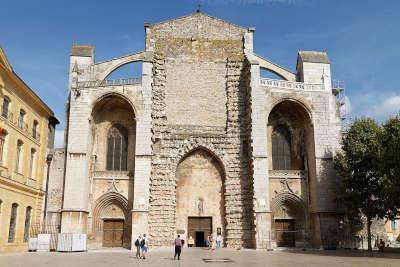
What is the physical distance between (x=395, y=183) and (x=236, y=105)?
11.7m

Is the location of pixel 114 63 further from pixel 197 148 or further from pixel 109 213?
pixel 109 213

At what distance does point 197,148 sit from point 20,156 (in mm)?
10496

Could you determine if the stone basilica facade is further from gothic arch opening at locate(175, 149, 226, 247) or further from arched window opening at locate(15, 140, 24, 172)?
arched window opening at locate(15, 140, 24, 172)

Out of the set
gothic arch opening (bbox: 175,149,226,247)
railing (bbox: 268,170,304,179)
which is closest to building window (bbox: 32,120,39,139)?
gothic arch opening (bbox: 175,149,226,247)

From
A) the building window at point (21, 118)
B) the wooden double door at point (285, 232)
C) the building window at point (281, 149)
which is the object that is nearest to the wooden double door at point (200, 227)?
the wooden double door at point (285, 232)

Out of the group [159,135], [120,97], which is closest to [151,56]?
[120,97]

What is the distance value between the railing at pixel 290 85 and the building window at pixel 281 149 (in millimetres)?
2969

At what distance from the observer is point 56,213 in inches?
1003

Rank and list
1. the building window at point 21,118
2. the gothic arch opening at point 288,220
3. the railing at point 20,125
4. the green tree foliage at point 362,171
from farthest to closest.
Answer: the gothic arch opening at point 288,220 < the green tree foliage at point 362,171 < the building window at point 21,118 < the railing at point 20,125

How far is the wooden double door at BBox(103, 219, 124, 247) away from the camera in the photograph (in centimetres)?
2619

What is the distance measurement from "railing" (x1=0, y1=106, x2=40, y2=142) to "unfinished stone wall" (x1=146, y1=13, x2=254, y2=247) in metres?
6.95

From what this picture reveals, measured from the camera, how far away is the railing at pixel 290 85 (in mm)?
27219

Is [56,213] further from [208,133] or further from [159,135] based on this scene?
[208,133]

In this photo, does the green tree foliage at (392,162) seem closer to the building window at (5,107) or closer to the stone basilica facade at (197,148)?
the stone basilica facade at (197,148)
